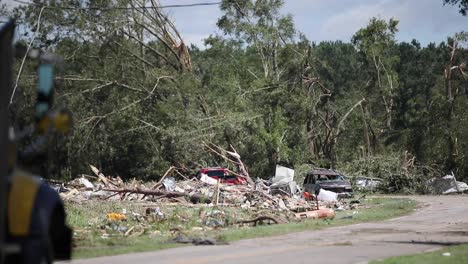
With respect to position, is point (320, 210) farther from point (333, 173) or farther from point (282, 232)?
point (333, 173)

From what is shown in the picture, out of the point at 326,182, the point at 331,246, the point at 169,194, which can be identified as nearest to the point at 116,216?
the point at 169,194

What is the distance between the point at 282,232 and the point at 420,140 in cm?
3798

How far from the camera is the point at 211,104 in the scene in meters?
51.0

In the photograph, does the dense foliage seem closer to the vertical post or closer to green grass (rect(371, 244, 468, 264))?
green grass (rect(371, 244, 468, 264))

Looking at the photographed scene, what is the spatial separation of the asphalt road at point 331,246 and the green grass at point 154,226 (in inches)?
36.4

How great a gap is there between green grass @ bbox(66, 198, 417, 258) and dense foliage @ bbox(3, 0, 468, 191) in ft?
55.8

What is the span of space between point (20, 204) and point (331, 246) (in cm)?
1173

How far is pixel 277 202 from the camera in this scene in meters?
29.7

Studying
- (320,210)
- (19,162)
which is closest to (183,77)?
(320,210)

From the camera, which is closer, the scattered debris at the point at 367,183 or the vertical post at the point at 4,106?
the vertical post at the point at 4,106

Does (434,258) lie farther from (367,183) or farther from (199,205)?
(367,183)

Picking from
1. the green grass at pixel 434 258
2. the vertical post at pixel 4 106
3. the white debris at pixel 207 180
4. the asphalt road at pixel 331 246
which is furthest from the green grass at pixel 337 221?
the vertical post at pixel 4 106

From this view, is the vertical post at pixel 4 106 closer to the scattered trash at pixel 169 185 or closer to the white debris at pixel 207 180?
the scattered trash at pixel 169 185

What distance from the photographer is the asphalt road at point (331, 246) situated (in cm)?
1437
